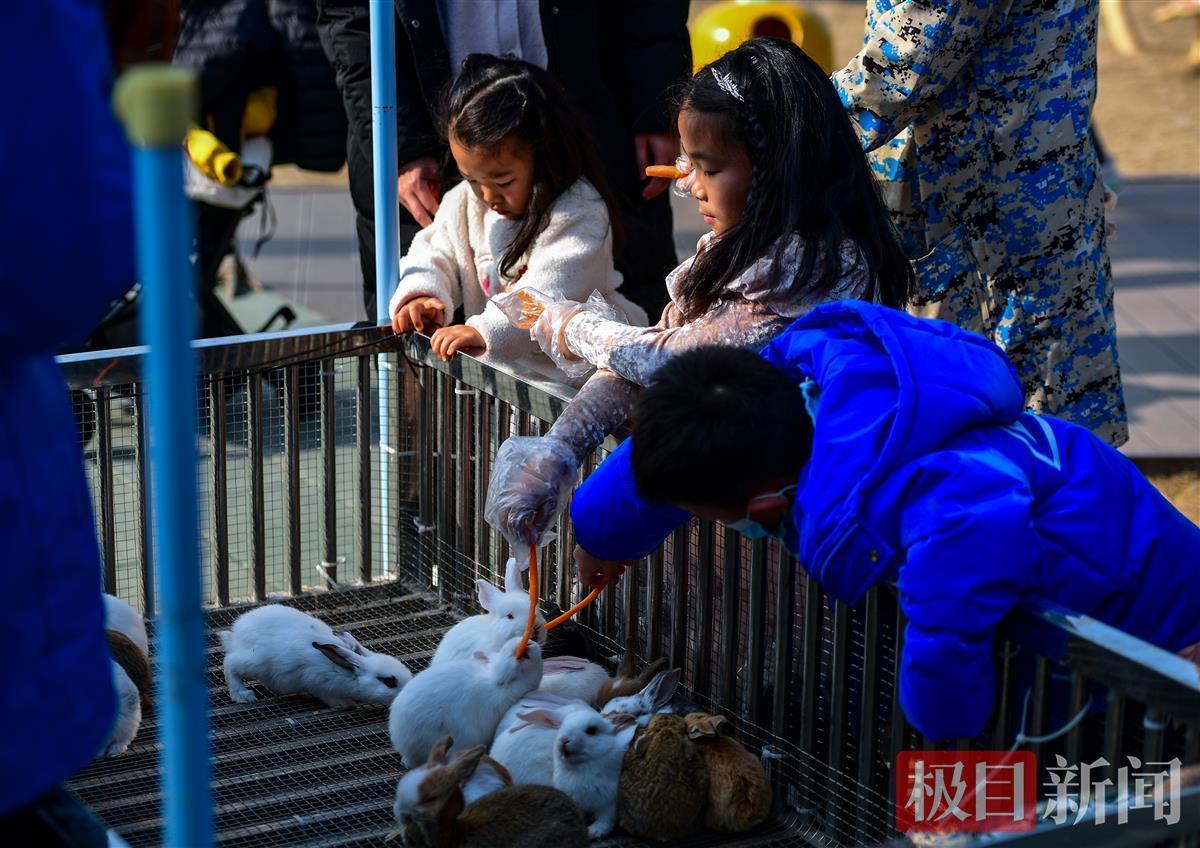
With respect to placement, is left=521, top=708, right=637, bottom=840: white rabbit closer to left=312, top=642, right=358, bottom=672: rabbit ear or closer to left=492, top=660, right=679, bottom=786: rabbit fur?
left=492, top=660, right=679, bottom=786: rabbit fur

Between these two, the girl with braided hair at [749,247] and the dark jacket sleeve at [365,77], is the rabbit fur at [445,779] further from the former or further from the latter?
the dark jacket sleeve at [365,77]

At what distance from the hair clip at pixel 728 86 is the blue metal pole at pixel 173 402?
151cm

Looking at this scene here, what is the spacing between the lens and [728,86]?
2381 mm

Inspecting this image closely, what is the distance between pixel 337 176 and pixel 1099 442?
7.58 m

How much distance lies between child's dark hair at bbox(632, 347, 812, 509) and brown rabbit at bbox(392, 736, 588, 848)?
1.70 ft

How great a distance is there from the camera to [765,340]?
2.32 metres

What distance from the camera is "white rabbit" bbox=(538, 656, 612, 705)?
7.97 ft

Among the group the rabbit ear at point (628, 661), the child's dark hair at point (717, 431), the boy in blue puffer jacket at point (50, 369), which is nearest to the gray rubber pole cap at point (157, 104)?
the boy in blue puffer jacket at point (50, 369)

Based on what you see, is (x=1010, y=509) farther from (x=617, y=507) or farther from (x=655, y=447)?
(x=617, y=507)

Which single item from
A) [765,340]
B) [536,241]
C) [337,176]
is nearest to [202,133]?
[536,241]

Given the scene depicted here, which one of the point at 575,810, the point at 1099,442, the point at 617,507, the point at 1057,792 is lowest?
the point at 575,810

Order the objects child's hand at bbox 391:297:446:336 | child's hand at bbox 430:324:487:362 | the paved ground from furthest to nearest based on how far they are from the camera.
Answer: the paved ground, child's hand at bbox 391:297:446:336, child's hand at bbox 430:324:487:362

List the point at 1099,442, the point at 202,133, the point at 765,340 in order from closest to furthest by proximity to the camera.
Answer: the point at 1099,442 < the point at 765,340 < the point at 202,133

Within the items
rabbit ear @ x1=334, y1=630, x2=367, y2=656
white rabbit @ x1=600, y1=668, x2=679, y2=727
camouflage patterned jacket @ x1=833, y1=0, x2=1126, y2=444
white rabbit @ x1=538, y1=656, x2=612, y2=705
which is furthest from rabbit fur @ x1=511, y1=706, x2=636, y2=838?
camouflage patterned jacket @ x1=833, y1=0, x2=1126, y2=444
